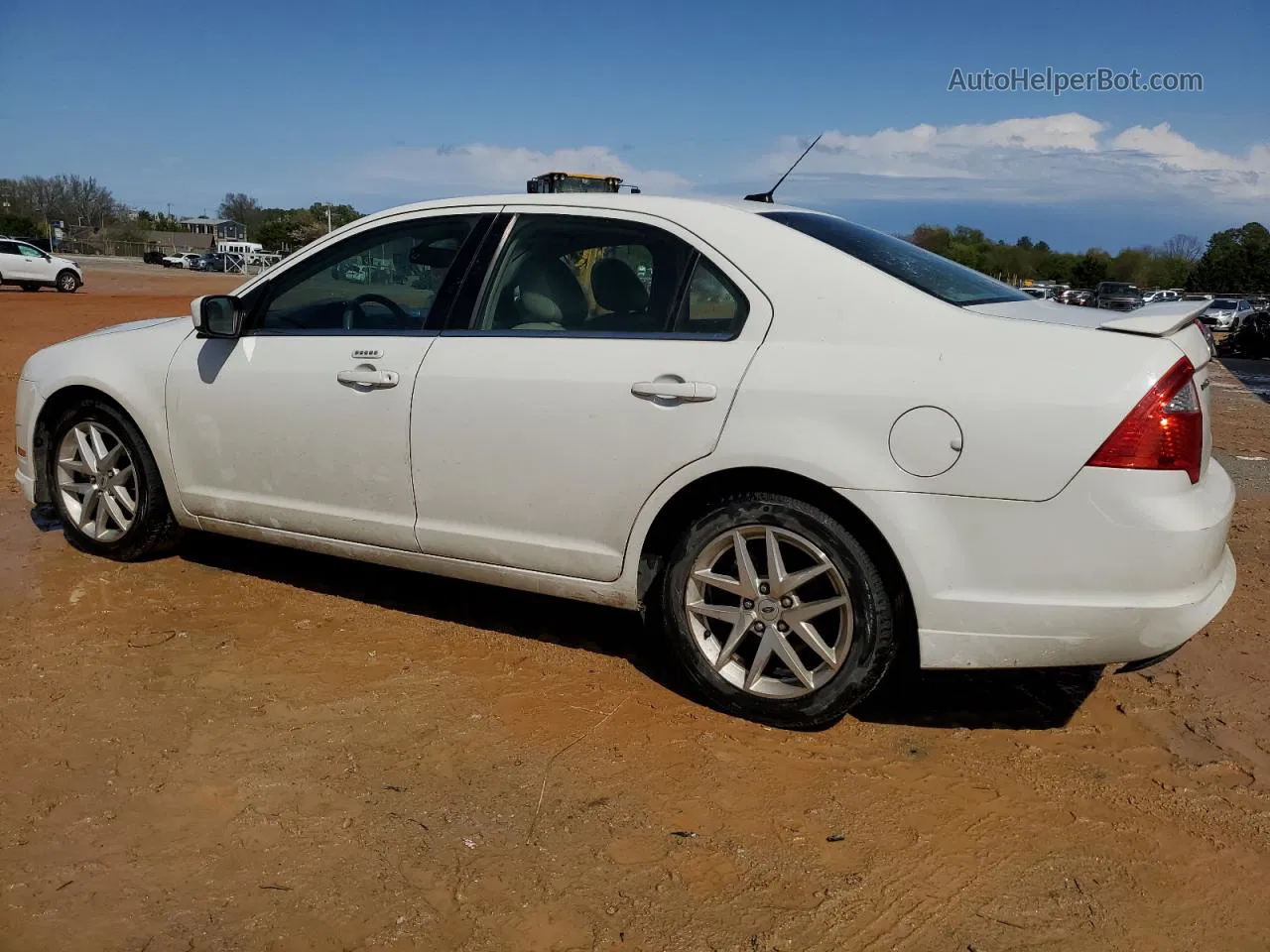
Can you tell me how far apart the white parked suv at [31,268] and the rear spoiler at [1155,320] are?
33665 mm

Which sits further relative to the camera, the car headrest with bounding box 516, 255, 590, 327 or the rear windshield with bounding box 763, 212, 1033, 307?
the car headrest with bounding box 516, 255, 590, 327

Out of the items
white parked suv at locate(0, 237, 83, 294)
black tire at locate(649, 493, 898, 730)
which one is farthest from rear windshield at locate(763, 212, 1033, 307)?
white parked suv at locate(0, 237, 83, 294)

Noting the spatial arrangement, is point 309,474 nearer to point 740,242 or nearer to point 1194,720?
point 740,242

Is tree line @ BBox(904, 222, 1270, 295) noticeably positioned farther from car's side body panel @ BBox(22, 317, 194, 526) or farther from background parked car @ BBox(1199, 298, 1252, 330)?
car's side body panel @ BBox(22, 317, 194, 526)

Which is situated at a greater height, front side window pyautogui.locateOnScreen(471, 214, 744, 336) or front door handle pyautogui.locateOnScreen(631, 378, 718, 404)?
front side window pyautogui.locateOnScreen(471, 214, 744, 336)

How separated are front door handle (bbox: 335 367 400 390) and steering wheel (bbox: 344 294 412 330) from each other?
0.28 meters

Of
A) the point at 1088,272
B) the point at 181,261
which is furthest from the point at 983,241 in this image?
the point at 181,261

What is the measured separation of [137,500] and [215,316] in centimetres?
104

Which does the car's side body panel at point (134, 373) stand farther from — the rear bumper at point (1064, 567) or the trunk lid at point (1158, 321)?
the trunk lid at point (1158, 321)

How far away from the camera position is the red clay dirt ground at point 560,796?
8.50ft

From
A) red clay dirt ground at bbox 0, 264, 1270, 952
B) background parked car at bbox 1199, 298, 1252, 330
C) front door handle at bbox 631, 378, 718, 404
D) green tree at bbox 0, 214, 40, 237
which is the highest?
green tree at bbox 0, 214, 40, 237

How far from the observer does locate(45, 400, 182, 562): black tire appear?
16.0 ft

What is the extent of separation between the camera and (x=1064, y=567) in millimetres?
3121

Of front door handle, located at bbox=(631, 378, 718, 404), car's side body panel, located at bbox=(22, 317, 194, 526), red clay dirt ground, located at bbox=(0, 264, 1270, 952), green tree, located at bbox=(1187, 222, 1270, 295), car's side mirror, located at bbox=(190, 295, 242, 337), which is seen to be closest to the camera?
red clay dirt ground, located at bbox=(0, 264, 1270, 952)
